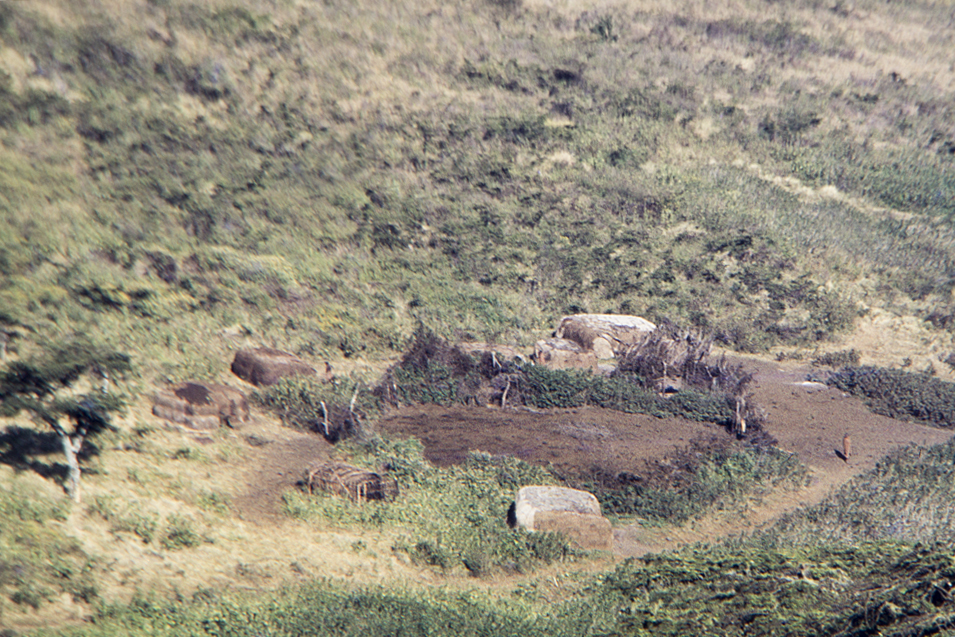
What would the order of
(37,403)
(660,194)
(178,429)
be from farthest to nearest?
(660,194), (178,429), (37,403)

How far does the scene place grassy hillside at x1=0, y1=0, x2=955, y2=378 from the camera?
17062mm

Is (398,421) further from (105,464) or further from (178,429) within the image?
(105,464)

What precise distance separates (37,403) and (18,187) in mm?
9930

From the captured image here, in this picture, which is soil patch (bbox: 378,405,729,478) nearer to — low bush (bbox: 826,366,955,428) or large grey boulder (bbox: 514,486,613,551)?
large grey boulder (bbox: 514,486,613,551)

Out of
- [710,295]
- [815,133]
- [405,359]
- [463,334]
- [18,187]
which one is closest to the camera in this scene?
[405,359]

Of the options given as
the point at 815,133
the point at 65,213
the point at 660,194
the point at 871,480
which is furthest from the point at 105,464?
the point at 815,133

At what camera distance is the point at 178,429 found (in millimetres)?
11945

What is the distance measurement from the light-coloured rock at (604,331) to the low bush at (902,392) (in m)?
4.75

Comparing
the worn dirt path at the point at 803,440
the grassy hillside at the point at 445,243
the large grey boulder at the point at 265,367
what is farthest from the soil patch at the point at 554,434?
the large grey boulder at the point at 265,367

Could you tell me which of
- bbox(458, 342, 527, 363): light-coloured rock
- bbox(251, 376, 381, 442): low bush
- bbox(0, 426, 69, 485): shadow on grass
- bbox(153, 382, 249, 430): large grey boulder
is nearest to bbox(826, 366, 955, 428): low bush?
bbox(458, 342, 527, 363): light-coloured rock

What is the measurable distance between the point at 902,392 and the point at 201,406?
15.2 meters

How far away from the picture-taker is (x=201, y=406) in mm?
12406

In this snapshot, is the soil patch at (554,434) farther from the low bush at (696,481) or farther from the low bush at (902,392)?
the low bush at (902,392)

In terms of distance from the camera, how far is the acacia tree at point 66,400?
30.6 feet
